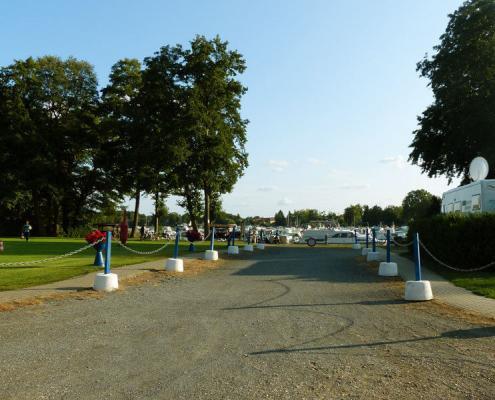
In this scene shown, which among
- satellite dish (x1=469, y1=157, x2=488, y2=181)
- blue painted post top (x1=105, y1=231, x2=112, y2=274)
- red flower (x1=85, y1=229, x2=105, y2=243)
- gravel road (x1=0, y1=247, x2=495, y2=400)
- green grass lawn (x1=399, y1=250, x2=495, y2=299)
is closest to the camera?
gravel road (x1=0, y1=247, x2=495, y2=400)

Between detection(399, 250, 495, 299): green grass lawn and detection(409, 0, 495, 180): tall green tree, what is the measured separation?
825 inches

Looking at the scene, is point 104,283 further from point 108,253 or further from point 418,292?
point 418,292

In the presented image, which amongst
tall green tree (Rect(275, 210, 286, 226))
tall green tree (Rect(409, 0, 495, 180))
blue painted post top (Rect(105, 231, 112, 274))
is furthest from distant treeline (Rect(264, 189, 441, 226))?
blue painted post top (Rect(105, 231, 112, 274))

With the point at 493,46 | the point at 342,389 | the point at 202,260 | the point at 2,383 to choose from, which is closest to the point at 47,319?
the point at 2,383

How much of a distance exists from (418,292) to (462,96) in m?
29.6

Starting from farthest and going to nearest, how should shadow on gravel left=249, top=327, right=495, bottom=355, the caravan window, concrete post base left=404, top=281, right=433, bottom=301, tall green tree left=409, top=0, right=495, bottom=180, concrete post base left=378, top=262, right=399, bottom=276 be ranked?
tall green tree left=409, top=0, right=495, bottom=180, the caravan window, concrete post base left=378, top=262, right=399, bottom=276, concrete post base left=404, top=281, right=433, bottom=301, shadow on gravel left=249, top=327, right=495, bottom=355

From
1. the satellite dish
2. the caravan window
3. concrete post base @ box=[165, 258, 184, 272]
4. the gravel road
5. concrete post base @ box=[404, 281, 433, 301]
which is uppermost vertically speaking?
the satellite dish

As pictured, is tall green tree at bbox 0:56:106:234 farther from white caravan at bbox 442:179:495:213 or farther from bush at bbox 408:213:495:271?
bush at bbox 408:213:495:271

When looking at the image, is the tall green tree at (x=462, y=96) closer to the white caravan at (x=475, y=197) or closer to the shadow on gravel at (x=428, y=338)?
the white caravan at (x=475, y=197)

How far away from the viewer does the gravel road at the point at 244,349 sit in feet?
16.7

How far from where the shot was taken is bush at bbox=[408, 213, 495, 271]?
53.1 ft

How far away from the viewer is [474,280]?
45.1 feet

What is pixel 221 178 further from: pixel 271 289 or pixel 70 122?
pixel 271 289

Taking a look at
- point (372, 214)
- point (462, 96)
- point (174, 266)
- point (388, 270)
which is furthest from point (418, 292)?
point (372, 214)
